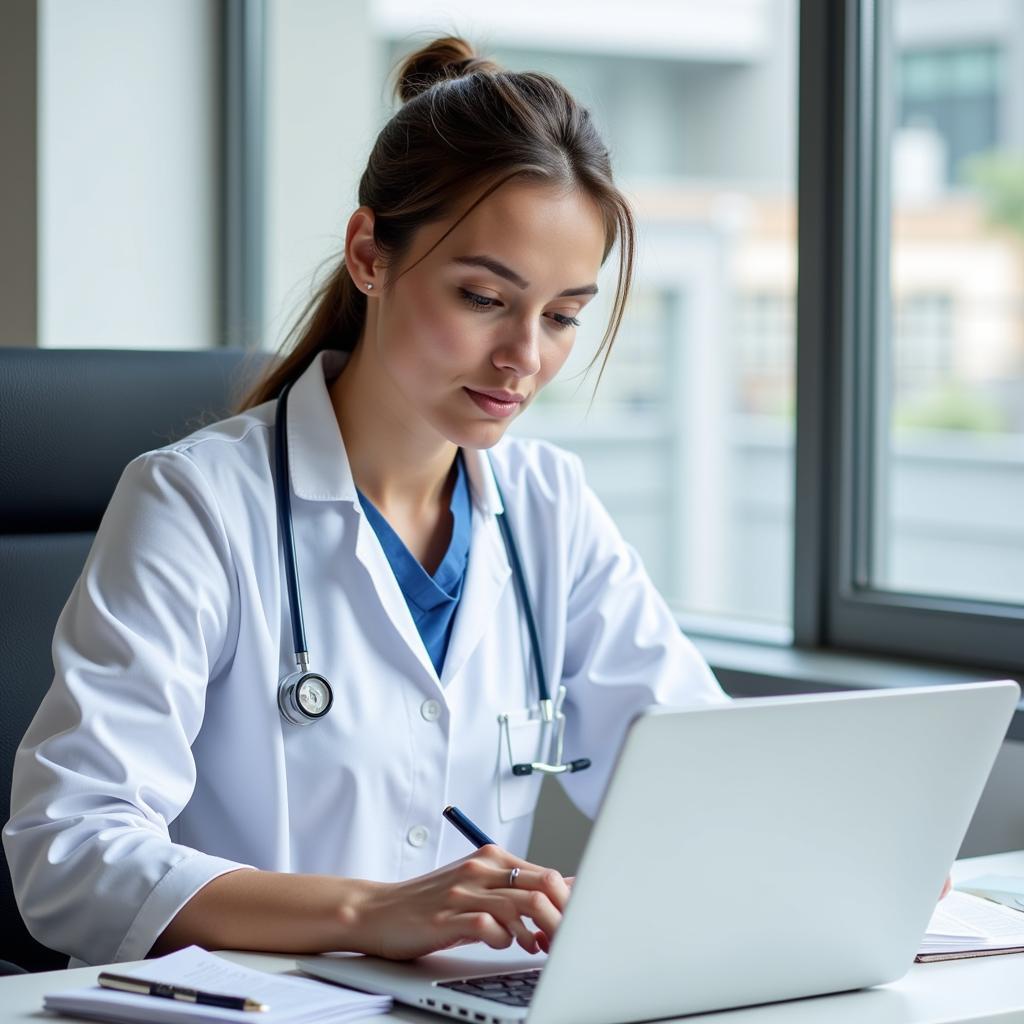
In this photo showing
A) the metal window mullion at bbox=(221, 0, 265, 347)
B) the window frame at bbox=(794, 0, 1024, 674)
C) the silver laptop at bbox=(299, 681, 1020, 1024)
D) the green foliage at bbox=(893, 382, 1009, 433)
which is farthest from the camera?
the green foliage at bbox=(893, 382, 1009, 433)

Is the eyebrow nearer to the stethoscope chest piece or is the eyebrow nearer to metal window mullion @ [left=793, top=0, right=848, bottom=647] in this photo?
the stethoscope chest piece

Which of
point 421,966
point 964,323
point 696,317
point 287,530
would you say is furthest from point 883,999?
point 696,317

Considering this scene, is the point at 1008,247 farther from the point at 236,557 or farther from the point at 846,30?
the point at 236,557

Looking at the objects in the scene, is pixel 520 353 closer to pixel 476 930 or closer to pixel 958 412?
pixel 476 930

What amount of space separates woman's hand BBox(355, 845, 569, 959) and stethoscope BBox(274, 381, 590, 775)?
284mm

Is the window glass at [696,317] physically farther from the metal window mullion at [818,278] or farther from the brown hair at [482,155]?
the brown hair at [482,155]

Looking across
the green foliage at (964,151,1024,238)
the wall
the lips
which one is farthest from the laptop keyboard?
the green foliage at (964,151,1024,238)

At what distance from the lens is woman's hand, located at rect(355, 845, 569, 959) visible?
34.2 inches

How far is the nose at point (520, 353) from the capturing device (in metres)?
1.20

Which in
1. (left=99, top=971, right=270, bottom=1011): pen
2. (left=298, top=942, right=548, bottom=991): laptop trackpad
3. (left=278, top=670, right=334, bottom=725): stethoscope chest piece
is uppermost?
(left=278, top=670, right=334, bottom=725): stethoscope chest piece

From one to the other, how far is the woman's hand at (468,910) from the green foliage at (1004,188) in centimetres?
624

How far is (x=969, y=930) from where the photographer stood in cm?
101

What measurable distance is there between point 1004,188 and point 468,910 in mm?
6514

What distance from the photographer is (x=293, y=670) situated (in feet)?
3.97
